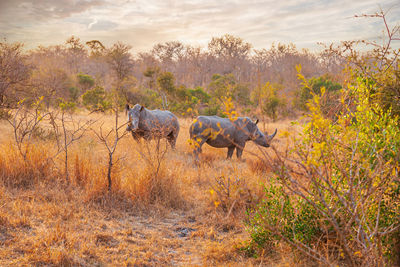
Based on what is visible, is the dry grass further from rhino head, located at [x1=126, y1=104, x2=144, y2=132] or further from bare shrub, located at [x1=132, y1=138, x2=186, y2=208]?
rhino head, located at [x1=126, y1=104, x2=144, y2=132]

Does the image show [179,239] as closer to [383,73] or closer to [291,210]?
[291,210]

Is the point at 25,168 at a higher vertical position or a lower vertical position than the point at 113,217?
higher

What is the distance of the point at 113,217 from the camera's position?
13.1ft

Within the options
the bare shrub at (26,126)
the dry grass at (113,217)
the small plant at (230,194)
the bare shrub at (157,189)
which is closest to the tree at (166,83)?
the bare shrub at (26,126)

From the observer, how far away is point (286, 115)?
1961 cm

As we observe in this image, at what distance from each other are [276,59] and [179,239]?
45.2 metres

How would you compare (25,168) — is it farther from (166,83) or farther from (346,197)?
(166,83)

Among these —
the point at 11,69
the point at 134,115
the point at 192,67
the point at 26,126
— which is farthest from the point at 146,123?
the point at 192,67

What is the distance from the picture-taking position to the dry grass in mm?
3008

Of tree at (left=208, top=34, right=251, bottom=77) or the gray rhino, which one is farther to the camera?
tree at (left=208, top=34, right=251, bottom=77)

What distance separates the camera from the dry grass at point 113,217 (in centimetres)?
301

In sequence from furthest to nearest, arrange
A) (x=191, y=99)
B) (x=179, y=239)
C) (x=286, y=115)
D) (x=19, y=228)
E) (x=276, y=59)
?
1. (x=276, y=59)
2. (x=286, y=115)
3. (x=191, y=99)
4. (x=179, y=239)
5. (x=19, y=228)

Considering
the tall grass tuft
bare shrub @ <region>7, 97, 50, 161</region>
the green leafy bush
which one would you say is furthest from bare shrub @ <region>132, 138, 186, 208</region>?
bare shrub @ <region>7, 97, 50, 161</region>

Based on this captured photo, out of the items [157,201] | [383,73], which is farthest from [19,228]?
[383,73]
